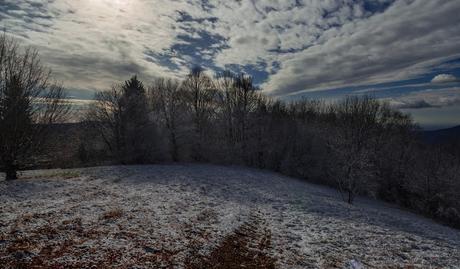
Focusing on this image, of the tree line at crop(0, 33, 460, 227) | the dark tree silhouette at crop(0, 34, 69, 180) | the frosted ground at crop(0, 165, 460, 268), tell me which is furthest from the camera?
the tree line at crop(0, 33, 460, 227)

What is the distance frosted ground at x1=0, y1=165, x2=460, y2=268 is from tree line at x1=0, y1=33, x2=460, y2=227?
33.3ft

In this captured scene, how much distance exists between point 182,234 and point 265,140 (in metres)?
42.4

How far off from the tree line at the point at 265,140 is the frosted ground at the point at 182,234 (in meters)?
10.2

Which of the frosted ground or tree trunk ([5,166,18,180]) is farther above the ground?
tree trunk ([5,166,18,180])

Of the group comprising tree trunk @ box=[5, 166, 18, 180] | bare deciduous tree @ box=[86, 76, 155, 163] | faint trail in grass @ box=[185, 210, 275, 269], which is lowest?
faint trail in grass @ box=[185, 210, 275, 269]

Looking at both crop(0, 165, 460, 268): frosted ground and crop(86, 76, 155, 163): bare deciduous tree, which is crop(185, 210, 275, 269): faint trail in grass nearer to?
crop(0, 165, 460, 268): frosted ground

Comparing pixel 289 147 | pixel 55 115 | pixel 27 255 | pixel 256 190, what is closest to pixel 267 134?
pixel 289 147

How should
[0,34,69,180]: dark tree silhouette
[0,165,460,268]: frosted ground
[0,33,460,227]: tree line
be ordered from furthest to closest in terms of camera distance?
[0,33,460,227]: tree line < [0,34,69,180]: dark tree silhouette < [0,165,460,268]: frosted ground

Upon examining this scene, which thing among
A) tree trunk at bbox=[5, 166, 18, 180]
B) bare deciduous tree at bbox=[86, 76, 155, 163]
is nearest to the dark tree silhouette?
tree trunk at bbox=[5, 166, 18, 180]

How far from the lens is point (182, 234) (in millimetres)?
11156

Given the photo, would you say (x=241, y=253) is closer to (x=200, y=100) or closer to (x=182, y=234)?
(x=182, y=234)

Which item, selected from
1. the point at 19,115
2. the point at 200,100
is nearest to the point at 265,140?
the point at 200,100

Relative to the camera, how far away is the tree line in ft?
126

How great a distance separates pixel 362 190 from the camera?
40688 millimetres
